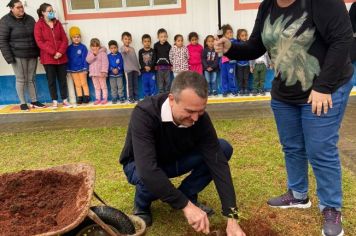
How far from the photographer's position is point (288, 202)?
3.51 metres

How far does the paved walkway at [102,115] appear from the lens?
260 inches

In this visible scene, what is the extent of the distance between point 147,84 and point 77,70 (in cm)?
139

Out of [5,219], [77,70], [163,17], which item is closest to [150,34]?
[163,17]

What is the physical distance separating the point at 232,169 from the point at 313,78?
178cm

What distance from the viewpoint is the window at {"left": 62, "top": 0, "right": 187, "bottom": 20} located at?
8023mm

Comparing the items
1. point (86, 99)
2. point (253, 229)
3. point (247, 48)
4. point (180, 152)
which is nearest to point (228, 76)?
point (86, 99)

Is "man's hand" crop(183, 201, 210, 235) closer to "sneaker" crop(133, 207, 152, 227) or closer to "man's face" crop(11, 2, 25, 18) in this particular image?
"sneaker" crop(133, 207, 152, 227)

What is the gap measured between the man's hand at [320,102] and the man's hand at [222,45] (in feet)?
2.70

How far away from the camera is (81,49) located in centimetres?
792

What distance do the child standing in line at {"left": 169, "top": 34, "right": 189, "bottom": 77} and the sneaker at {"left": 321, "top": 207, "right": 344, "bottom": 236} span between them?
16.7ft

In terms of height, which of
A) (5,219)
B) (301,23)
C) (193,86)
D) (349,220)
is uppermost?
(301,23)

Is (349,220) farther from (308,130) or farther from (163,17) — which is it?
(163,17)

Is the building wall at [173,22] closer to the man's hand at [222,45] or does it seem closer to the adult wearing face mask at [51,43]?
the adult wearing face mask at [51,43]

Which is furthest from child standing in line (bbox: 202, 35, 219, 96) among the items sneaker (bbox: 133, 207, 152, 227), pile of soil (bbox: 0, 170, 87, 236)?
pile of soil (bbox: 0, 170, 87, 236)
